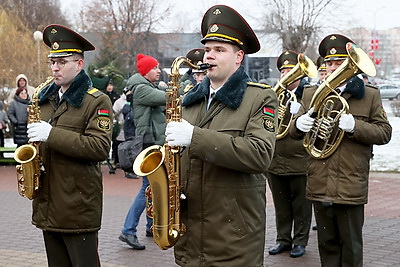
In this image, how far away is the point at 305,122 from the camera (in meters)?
5.66

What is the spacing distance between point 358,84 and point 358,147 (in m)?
0.54

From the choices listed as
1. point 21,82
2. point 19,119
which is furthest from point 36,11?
point 19,119

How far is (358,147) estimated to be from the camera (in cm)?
562

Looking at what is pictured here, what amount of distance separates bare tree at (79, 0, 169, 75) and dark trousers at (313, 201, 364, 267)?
3006 cm

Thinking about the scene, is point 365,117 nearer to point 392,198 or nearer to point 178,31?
point 392,198

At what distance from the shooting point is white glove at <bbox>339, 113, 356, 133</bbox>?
538 centimetres

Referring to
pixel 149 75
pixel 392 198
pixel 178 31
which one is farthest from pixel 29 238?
pixel 178 31

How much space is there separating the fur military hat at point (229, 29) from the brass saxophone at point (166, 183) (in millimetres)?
247

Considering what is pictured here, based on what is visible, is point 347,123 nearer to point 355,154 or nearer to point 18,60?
point 355,154

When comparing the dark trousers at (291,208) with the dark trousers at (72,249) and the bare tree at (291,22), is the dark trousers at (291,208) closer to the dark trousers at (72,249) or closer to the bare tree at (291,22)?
the dark trousers at (72,249)

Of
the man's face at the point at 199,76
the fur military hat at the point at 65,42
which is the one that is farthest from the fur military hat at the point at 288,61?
the fur military hat at the point at 65,42

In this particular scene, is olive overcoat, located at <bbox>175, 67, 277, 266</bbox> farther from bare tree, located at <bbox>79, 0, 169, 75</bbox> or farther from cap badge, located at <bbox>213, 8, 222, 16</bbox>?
bare tree, located at <bbox>79, 0, 169, 75</bbox>

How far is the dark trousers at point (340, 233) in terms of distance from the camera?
561 centimetres

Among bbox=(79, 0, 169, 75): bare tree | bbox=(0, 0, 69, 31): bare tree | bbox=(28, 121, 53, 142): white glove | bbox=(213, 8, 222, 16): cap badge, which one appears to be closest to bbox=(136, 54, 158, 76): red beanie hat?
bbox=(28, 121, 53, 142): white glove
